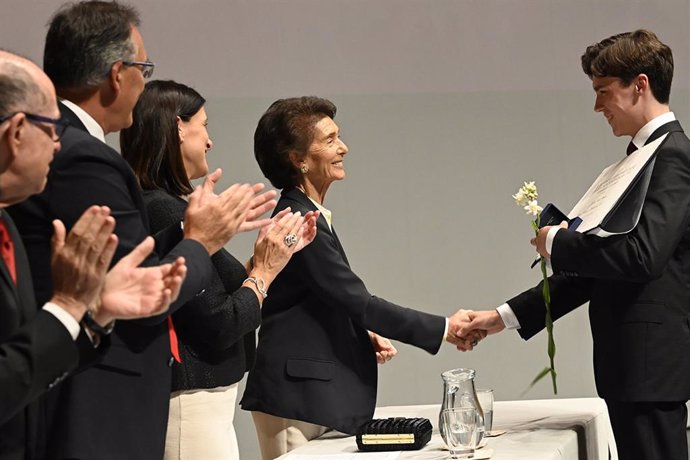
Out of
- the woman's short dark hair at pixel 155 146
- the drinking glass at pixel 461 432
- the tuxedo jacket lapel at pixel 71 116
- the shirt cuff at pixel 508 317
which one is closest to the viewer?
the tuxedo jacket lapel at pixel 71 116

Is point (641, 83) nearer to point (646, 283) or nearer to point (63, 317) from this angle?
point (646, 283)

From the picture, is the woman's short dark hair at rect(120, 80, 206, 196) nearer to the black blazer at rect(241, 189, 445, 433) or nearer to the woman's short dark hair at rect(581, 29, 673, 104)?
the black blazer at rect(241, 189, 445, 433)

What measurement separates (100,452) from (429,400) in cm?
379

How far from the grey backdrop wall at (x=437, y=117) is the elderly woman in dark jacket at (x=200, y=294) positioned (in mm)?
2709

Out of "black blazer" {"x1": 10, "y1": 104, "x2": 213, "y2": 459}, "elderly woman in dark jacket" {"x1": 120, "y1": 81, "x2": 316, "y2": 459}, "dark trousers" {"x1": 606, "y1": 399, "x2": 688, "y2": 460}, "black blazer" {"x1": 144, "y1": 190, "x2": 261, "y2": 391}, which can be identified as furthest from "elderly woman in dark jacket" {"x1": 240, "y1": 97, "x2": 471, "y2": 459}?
"black blazer" {"x1": 10, "y1": 104, "x2": 213, "y2": 459}

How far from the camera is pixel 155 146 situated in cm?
271

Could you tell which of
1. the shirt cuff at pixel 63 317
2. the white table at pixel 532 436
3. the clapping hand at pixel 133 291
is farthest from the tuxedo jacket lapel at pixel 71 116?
the white table at pixel 532 436

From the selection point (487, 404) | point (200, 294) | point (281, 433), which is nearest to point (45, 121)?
point (200, 294)

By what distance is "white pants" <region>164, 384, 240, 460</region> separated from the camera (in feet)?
8.52

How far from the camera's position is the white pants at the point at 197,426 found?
260 cm

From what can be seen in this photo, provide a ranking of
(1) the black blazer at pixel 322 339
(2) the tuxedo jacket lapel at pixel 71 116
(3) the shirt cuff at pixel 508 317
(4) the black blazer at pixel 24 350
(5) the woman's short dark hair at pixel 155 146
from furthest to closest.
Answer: (3) the shirt cuff at pixel 508 317
(1) the black blazer at pixel 322 339
(5) the woman's short dark hair at pixel 155 146
(2) the tuxedo jacket lapel at pixel 71 116
(4) the black blazer at pixel 24 350

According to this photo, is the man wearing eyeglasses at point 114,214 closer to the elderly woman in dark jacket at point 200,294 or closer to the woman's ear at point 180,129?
the elderly woman in dark jacket at point 200,294

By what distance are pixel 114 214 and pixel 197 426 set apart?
2.84 ft

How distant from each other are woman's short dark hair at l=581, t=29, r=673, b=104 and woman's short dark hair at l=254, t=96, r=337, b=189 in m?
0.96
